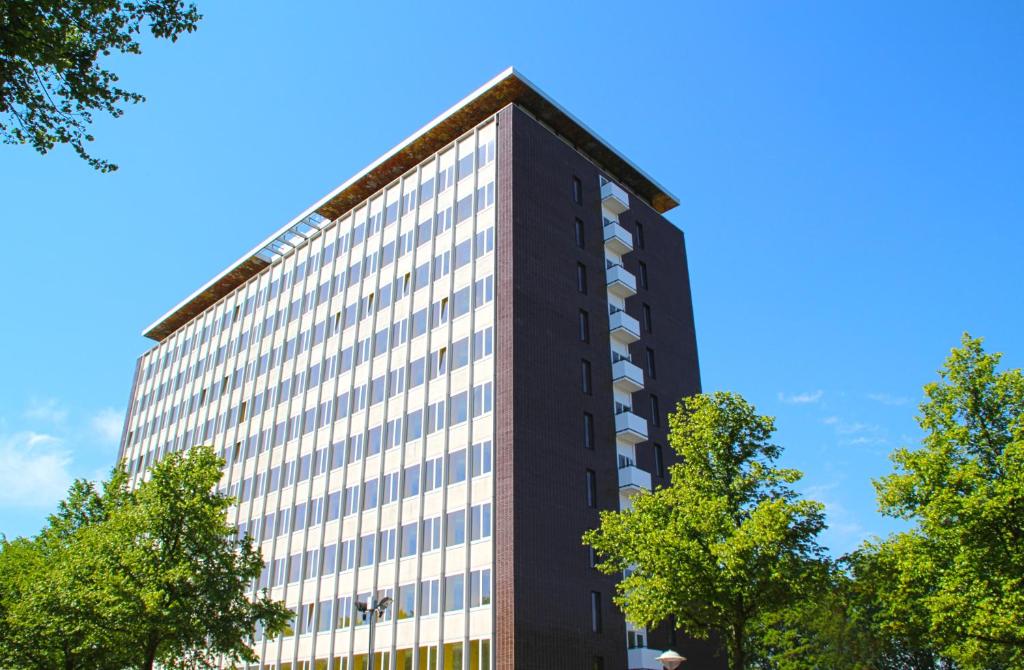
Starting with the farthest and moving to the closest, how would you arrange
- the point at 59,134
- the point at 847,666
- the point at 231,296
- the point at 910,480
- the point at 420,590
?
the point at 231,296
the point at 847,666
the point at 420,590
the point at 910,480
the point at 59,134

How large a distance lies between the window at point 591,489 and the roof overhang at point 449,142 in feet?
85.3

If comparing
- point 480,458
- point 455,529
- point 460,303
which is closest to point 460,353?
point 460,303

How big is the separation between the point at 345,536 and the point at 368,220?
24.7 meters

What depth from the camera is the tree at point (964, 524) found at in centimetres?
2783

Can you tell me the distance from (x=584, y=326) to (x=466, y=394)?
963 centimetres

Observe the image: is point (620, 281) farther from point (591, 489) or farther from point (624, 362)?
point (591, 489)

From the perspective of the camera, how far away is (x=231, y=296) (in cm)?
7825

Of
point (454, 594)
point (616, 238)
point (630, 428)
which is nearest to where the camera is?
point (454, 594)

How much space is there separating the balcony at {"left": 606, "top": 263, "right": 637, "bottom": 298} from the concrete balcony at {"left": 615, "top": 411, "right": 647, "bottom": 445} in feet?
31.0

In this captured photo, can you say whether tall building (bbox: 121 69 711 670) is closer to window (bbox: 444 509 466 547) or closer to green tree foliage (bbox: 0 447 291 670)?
window (bbox: 444 509 466 547)

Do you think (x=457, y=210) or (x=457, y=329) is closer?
(x=457, y=329)

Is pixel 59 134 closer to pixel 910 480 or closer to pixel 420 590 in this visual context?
pixel 910 480

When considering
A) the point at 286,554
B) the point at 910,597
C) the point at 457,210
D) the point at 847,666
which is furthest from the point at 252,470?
the point at 910,597

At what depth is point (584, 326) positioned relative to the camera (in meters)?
52.8
